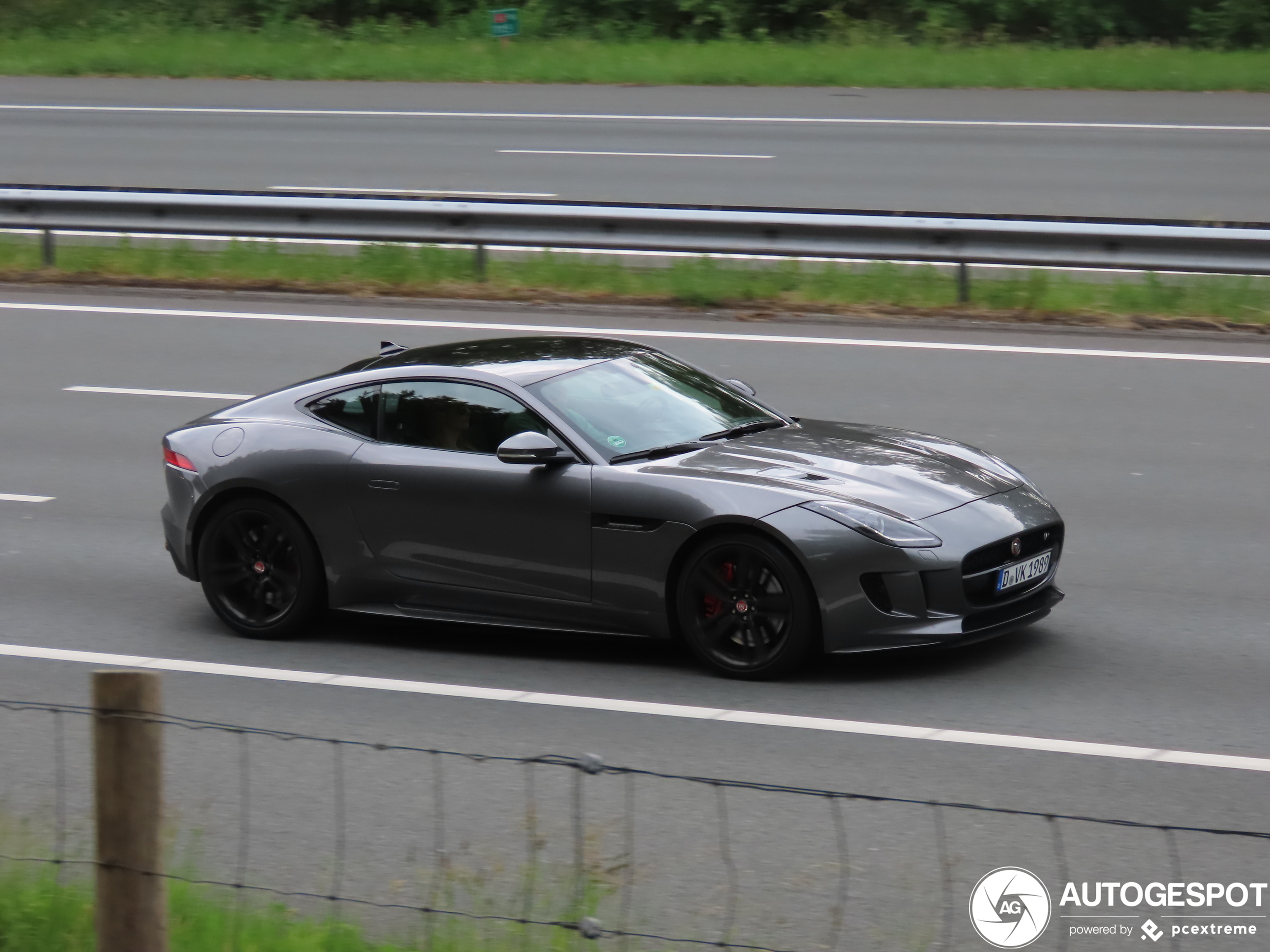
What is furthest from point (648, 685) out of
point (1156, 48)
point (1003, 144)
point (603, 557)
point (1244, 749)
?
point (1156, 48)

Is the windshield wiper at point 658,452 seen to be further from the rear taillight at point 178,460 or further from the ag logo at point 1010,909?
the ag logo at point 1010,909

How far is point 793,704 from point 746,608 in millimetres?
474

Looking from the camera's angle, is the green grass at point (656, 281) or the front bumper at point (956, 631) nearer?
the front bumper at point (956, 631)

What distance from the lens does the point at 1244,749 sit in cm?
643

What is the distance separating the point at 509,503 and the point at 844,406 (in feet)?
16.7

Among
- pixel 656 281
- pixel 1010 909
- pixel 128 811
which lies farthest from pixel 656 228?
pixel 128 811

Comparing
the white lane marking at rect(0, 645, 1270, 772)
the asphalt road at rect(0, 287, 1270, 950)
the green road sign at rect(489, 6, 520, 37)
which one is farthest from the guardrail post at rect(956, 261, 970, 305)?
the green road sign at rect(489, 6, 520, 37)

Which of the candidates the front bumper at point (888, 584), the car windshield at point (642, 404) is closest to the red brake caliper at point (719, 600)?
the front bumper at point (888, 584)

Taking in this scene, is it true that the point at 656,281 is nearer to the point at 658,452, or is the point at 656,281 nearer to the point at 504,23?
the point at 658,452

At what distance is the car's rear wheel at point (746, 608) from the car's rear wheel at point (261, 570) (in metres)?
1.94

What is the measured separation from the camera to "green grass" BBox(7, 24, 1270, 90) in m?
27.6

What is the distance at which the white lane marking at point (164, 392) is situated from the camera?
12.9 metres

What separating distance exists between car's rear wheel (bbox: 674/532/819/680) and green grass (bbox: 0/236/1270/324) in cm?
829

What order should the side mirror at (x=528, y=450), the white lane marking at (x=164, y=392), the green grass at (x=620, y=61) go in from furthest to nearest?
the green grass at (x=620, y=61) → the white lane marking at (x=164, y=392) → the side mirror at (x=528, y=450)
